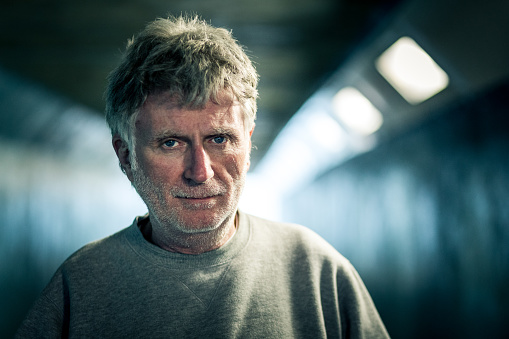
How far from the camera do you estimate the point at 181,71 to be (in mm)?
1637

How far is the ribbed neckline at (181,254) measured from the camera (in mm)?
1744

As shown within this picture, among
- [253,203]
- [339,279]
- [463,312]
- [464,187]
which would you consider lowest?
[463,312]

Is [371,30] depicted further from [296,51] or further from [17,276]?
[17,276]

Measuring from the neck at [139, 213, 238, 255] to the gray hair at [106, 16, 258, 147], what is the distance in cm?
41

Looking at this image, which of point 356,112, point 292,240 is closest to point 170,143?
point 292,240

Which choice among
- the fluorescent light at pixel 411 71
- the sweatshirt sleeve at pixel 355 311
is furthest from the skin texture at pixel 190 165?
the fluorescent light at pixel 411 71

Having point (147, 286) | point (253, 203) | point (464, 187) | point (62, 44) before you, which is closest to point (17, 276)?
point (62, 44)

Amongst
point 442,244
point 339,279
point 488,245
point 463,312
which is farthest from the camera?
point 442,244

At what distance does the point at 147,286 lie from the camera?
1.70 meters

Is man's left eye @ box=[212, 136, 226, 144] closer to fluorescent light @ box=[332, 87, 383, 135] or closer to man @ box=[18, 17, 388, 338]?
man @ box=[18, 17, 388, 338]

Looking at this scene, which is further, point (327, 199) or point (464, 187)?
point (327, 199)

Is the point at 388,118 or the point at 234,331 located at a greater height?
the point at 388,118

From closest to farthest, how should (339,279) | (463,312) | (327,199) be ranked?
1. (339,279)
2. (463,312)
3. (327,199)

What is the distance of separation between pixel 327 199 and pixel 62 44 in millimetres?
6237
